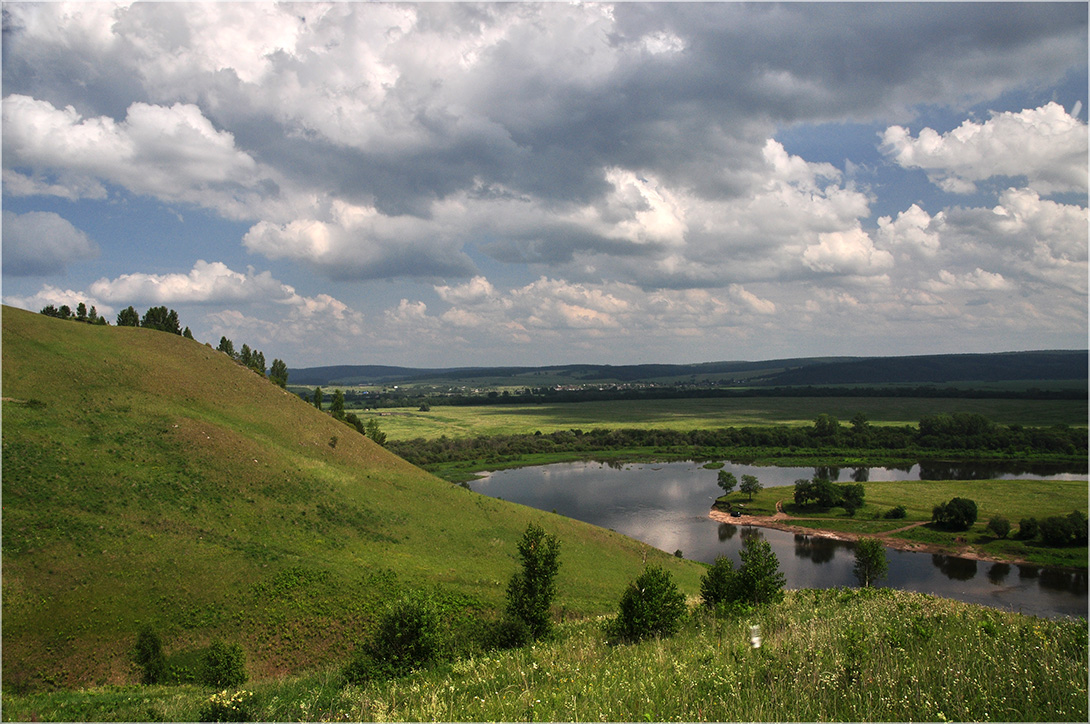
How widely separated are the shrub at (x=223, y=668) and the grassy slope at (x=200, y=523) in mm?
4173

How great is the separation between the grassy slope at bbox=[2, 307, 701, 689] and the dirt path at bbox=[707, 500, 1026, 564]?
32.4 metres

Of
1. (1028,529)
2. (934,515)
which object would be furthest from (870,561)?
(1028,529)

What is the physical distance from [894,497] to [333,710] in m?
103

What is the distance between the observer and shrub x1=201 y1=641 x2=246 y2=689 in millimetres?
20344

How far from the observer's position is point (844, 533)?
7612 centimetres

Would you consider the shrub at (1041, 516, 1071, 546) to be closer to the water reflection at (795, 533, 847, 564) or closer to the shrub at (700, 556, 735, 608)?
the water reflection at (795, 533, 847, 564)

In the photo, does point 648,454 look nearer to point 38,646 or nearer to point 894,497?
point 894,497

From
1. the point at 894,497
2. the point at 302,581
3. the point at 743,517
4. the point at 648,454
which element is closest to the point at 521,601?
the point at 302,581

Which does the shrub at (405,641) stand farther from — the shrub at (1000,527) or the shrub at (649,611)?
the shrub at (1000,527)

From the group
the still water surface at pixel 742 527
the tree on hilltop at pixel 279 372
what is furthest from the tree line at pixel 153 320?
the still water surface at pixel 742 527

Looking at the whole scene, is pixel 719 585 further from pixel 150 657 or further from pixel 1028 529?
pixel 1028 529

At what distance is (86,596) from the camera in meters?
26.0

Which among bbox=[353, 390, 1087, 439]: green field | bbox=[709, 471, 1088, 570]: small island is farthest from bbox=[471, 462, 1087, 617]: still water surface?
bbox=[353, 390, 1087, 439]: green field

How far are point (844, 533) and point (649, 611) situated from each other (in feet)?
237
